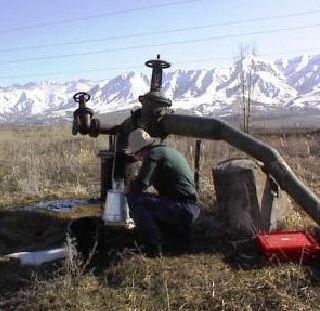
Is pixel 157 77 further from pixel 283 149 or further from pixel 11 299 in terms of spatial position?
pixel 283 149

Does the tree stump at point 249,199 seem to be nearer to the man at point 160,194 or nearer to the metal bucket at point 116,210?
the man at point 160,194

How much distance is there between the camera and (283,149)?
63.4ft

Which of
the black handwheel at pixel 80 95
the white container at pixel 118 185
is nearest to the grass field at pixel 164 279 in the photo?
the white container at pixel 118 185

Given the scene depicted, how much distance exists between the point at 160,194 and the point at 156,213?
1.07ft

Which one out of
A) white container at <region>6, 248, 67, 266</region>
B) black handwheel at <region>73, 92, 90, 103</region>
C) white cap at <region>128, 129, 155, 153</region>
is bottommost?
white container at <region>6, 248, 67, 266</region>

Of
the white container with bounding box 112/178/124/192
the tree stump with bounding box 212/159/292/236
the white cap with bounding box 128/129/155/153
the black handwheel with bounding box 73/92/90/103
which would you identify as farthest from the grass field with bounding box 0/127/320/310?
the black handwheel with bounding box 73/92/90/103

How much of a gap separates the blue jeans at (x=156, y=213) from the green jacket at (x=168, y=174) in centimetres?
11

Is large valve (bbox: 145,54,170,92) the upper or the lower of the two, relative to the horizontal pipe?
upper

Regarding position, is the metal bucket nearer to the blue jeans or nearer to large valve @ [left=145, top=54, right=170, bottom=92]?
the blue jeans

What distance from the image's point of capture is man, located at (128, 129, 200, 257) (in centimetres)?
607

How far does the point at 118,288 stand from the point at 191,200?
54.0 inches

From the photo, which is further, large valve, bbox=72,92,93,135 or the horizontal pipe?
large valve, bbox=72,92,93,135

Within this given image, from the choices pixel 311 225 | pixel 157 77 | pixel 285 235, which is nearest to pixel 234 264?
pixel 285 235

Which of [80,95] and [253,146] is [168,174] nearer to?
[253,146]
